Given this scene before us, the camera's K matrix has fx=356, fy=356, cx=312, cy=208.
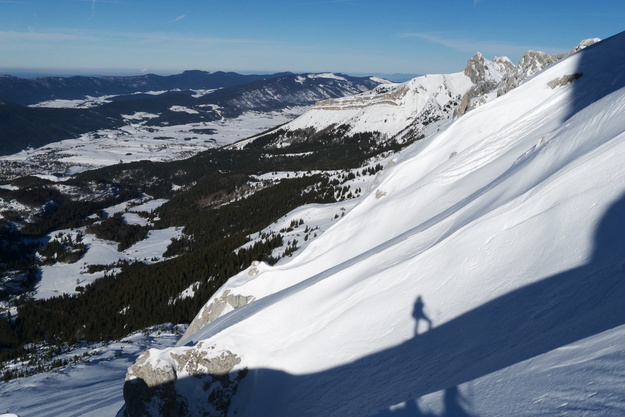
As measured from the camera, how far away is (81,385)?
2436cm

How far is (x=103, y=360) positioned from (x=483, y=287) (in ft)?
99.7

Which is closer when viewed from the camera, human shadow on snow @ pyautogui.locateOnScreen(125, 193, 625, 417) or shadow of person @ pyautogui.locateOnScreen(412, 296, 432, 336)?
human shadow on snow @ pyautogui.locateOnScreen(125, 193, 625, 417)

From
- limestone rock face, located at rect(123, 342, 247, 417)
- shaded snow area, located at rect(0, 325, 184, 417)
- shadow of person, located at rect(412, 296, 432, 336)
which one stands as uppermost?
shadow of person, located at rect(412, 296, 432, 336)

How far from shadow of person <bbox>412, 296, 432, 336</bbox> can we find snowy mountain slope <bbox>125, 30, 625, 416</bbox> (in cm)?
4

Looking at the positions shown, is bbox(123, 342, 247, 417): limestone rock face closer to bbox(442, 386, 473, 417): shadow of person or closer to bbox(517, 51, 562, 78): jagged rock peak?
bbox(442, 386, 473, 417): shadow of person

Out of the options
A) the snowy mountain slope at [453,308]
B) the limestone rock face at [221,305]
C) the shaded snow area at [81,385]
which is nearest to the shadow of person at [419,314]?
the snowy mountain slope at [453,308]

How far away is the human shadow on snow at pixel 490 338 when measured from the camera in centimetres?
577

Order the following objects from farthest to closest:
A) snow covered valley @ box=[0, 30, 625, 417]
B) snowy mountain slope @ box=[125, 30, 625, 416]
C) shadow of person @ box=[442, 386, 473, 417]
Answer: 1. snowy mountain slope @ box=[125, 30, 625, 416]
2. snow covered valley @ box=[0, 30, 625, 417]
3. shadow of person @ box=[442, 386, 473, 417]

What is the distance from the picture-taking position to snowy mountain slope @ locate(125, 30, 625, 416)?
21.3 feet

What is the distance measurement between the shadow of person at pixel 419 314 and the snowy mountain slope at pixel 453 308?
0.14 feet

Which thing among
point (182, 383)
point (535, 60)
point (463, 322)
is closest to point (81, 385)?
point (182, 383)

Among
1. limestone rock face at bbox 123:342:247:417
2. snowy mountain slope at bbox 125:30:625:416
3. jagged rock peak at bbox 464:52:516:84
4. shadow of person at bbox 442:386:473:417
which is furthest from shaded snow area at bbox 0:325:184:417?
jagged rock peak at bbox 464:52:516:84

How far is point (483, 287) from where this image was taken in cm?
895

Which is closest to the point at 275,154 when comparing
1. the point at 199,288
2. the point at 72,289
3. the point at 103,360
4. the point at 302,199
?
the point at 302,199
